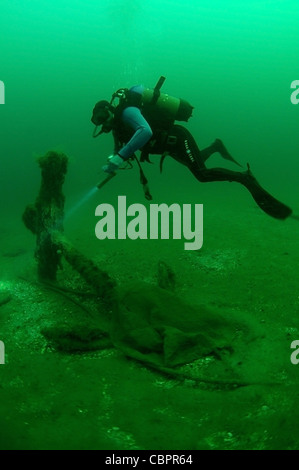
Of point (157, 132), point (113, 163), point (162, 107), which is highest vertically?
point (162, 107)

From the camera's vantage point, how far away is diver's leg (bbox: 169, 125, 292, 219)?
580 centimetres

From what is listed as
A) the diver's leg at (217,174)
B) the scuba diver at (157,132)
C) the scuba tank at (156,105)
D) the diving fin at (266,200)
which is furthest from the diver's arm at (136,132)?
the diving fin at (266,200)

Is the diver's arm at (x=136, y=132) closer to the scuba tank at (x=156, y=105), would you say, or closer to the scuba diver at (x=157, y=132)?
the scuba diver at (x=157, y=132)

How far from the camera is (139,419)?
330 centimetres

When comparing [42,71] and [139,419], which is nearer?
[139,419]

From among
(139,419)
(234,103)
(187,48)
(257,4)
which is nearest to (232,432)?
(139,419)

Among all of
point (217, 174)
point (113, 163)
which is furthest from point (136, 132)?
point (217, 174)

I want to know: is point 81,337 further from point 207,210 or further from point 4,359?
point 207,210

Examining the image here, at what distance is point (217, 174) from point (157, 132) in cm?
123

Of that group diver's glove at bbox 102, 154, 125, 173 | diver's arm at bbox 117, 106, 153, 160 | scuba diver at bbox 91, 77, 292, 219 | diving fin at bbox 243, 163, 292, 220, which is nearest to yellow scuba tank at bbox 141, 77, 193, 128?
scuba diver at bbox 91, 77, 292, 219

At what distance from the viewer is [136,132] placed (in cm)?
522

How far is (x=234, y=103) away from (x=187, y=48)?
111ft

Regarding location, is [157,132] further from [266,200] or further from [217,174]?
[266,200]

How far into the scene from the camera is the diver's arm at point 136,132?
5211 millimetres
